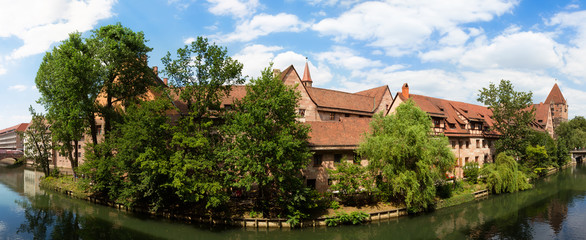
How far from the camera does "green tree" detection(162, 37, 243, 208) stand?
2419cm

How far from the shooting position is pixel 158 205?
86.7 feet

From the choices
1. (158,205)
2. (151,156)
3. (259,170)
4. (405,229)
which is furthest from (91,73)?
(405,229)

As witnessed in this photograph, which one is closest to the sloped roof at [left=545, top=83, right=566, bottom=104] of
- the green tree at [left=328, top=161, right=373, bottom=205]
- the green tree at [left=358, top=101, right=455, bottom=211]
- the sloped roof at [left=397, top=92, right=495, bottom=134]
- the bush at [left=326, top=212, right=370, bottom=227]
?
the sloped roof at [left=397, top=92, right=495, bottom=134]

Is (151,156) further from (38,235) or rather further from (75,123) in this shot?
(75,123)

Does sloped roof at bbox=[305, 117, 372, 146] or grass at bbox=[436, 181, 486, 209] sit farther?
grass at bbox=[436, 181, 486, 209]

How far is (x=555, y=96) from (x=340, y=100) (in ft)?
379

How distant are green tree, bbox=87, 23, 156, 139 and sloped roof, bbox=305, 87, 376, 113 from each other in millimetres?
18281

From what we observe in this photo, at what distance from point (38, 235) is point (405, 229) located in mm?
27018

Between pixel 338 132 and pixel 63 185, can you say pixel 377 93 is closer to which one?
pixel 338 132

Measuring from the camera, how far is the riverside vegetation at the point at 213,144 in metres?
24.3

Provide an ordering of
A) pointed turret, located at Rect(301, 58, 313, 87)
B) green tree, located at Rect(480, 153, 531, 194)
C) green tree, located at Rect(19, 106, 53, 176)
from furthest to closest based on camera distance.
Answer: pointed turret, located at Rect(301, 58, 313, 87)
green tree, located at Rect(19, 106, 53, 176)
green tree, located at Rect(480, 153, 531, 194)

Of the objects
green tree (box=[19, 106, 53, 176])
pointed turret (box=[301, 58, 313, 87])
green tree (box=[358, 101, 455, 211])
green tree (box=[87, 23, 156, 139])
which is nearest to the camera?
green tree (box=[358, 101, 455, 211])

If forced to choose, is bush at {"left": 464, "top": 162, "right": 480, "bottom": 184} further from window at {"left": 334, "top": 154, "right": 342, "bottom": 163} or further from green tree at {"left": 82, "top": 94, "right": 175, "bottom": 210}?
green tree at {"left": 82, "top": 94, "right": 175, "bottom": 210}

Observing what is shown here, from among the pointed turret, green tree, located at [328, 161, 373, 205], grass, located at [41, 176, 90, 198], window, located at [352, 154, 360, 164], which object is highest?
the pointed turret
